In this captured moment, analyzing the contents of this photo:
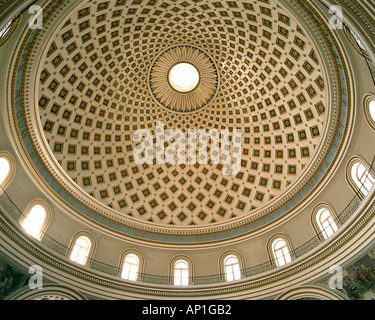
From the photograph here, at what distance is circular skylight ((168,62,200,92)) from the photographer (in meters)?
25.4

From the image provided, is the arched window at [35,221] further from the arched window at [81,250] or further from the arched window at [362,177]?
the arched window at [362,177]

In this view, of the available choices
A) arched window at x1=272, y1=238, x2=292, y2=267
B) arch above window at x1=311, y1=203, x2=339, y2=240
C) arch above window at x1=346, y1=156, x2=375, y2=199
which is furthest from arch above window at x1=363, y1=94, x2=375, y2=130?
arched window at x1=272, y1=238, x2=292, y2=267

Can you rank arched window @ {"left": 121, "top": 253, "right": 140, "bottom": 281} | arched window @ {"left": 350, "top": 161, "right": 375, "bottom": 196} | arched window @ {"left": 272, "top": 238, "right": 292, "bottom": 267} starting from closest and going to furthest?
arched window @ {"left": 350, "top": 161, "right": 375, "bottom": 196}, arched window @ {"left": 272, "top": 238, "right": 292, "bottom": 267}, arched window @ {"left": 121, "top": 253, "right": 140, "bottom": 281}

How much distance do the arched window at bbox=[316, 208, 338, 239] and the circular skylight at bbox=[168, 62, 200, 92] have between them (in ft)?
46.5

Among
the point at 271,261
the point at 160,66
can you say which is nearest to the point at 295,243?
the point at 271,261

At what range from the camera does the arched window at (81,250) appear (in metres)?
18.0

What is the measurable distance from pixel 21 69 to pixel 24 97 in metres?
1.64

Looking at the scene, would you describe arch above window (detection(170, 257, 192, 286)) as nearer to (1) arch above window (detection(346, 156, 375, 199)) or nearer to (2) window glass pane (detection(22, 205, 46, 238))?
(2) window glass pane (detection(22, 205, 46, 238))

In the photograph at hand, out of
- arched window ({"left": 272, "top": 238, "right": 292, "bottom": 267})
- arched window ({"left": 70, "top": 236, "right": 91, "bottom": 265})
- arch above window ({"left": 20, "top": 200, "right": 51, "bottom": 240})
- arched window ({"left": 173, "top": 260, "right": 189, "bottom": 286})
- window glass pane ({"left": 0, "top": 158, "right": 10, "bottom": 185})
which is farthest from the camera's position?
arched window ({"left": 173, "top": 260, "right": 189, "bottom": 286})

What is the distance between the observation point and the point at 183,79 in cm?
2630

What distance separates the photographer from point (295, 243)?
18688 millimetres

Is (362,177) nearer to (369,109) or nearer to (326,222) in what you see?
(326,222)
